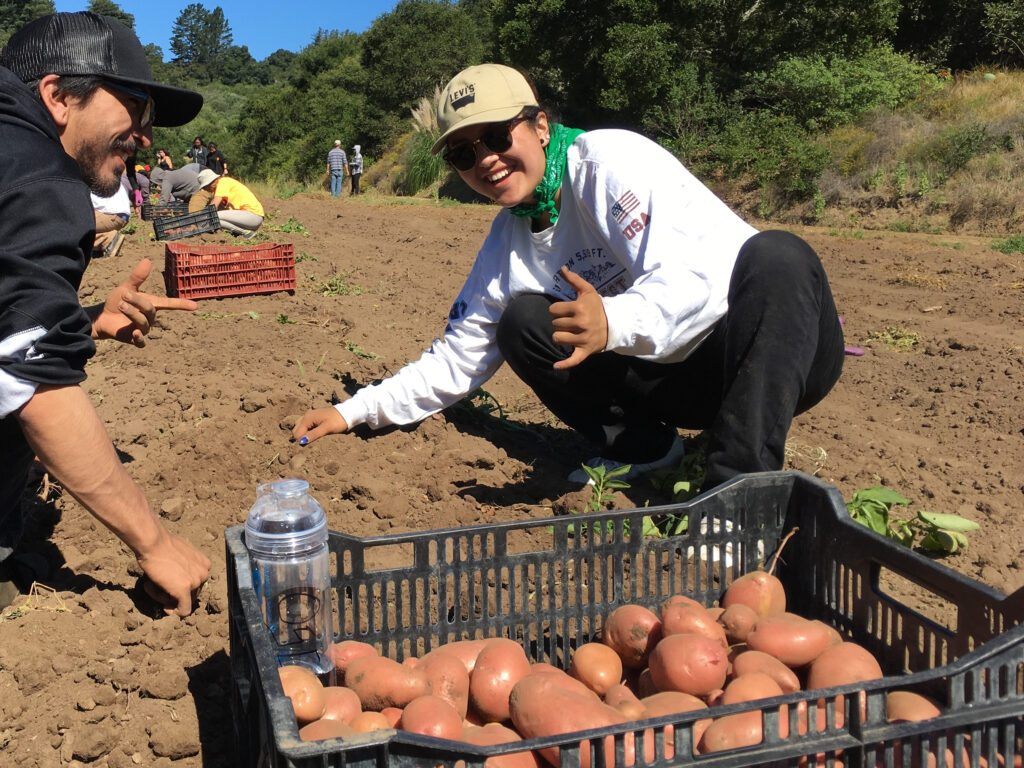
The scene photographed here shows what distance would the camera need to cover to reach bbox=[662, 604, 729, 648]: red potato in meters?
1.95

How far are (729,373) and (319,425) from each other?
1.40 m

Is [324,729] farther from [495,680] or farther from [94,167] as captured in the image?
[94,167]

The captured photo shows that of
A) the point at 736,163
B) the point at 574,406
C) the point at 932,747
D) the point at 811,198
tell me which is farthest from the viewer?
the point at 736,163

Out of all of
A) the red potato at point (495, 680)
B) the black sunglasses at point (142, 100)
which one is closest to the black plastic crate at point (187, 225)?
the black sunglasses at point (142, 100)

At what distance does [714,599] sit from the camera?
7.72 ft

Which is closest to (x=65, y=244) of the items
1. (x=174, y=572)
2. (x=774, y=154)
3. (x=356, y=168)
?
(x=174, y=572)

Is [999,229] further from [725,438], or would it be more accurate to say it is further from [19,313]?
[19,313]

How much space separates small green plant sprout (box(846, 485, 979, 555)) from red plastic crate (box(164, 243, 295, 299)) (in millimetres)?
5076

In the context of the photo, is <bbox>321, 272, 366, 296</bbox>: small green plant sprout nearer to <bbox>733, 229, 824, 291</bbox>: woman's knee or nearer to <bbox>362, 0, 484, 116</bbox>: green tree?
<bbox>733, 229, 824, 291</bbox>: woman's knee

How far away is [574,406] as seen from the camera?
3584mm

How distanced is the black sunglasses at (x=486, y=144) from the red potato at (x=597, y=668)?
1.65m

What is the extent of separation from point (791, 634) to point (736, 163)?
57.9 ft

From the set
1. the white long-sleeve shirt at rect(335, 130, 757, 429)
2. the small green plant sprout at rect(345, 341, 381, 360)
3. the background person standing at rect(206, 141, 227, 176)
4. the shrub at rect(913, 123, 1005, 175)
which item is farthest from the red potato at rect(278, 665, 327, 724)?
the background person standing at rect(206, 141, 227, 176)

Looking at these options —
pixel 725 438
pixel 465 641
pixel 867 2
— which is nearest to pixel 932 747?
pixel 465 641
